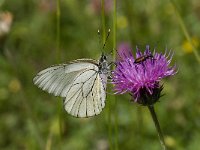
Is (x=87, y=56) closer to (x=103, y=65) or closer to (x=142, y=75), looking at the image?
(x=103, y=65)

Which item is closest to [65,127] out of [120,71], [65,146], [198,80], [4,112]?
[65,146]

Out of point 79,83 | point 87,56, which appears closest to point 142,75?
point 79,83

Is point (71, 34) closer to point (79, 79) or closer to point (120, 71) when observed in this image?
point (79, 79)

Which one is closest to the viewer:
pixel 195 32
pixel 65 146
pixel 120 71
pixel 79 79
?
pixel 120 71

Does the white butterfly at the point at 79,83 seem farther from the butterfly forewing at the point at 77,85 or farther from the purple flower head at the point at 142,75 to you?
the purple flower head at the point at 142,75

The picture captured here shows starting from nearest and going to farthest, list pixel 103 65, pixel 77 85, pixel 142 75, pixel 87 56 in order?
pixel 142 75 < pixel 103 65 < pixel 77 85 < pixel 87 56

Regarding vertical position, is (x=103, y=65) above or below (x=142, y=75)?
above

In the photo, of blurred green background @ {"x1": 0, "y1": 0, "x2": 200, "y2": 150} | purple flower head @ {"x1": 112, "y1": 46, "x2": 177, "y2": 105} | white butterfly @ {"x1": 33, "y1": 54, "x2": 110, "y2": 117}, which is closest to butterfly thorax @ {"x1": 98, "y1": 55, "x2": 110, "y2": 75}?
white butterfly @ {"x1": 33, "y1": 54, "x2": 110, "y2": 117}
